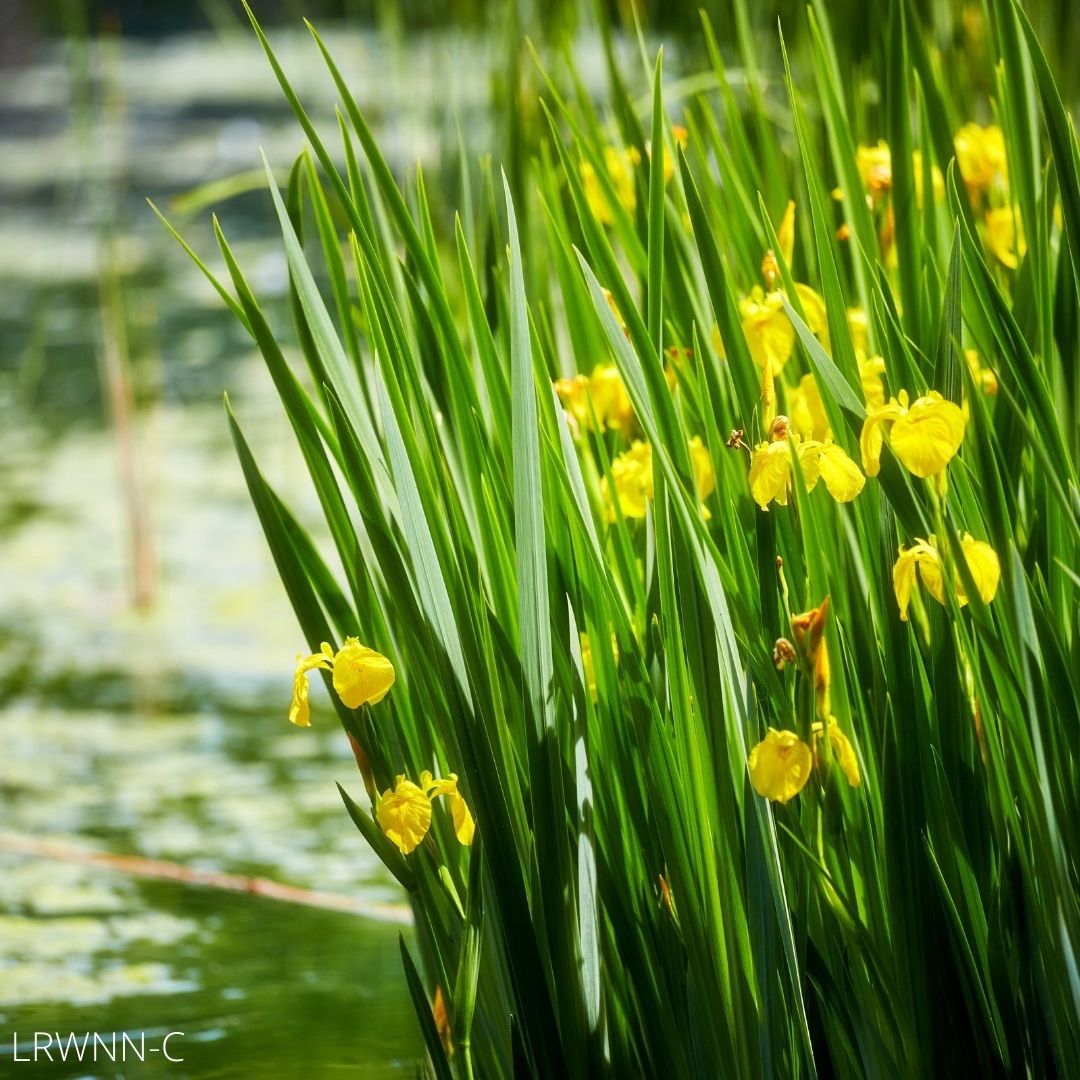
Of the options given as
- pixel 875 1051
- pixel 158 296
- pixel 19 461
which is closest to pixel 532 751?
pixel 875 1051

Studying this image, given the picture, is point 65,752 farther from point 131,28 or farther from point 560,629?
point 131,28

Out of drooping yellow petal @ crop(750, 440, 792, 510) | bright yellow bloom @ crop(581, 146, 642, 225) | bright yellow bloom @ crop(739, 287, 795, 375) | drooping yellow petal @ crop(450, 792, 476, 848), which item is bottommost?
drooping yellow petal @ crop(450, 792, 476, 848)

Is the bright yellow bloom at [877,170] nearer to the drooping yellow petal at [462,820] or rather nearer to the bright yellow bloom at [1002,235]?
the bright yellow bloom at [1002,235]

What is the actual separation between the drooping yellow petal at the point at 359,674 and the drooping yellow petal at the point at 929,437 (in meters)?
0.22

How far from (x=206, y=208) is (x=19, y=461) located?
1242 millimetres

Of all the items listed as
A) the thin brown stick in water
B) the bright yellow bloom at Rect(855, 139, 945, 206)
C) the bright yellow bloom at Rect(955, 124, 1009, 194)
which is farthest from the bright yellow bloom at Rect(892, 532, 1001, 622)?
the thin brown stick in water

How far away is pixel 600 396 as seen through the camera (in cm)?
82

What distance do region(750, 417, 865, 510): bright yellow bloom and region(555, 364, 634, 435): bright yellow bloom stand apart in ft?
0.77

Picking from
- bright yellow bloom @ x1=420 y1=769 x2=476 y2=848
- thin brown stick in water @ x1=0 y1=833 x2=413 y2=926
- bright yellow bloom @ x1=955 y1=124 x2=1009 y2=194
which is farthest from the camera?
thin brown stick in water @ x1=0 y1=833 x2=413 y2=926

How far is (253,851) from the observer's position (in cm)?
126

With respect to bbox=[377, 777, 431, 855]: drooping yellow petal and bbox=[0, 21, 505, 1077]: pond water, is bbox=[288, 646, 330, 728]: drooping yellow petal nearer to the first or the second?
bbox=[377, 777, 431, 855]: drooping yellow petal

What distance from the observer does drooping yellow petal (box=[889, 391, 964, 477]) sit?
540mm

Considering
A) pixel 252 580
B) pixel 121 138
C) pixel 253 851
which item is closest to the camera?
pixel 253 851

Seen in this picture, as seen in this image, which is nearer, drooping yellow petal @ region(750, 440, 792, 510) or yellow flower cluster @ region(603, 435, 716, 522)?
drooping yellow petal @ region(750, 440, 792, 510)
